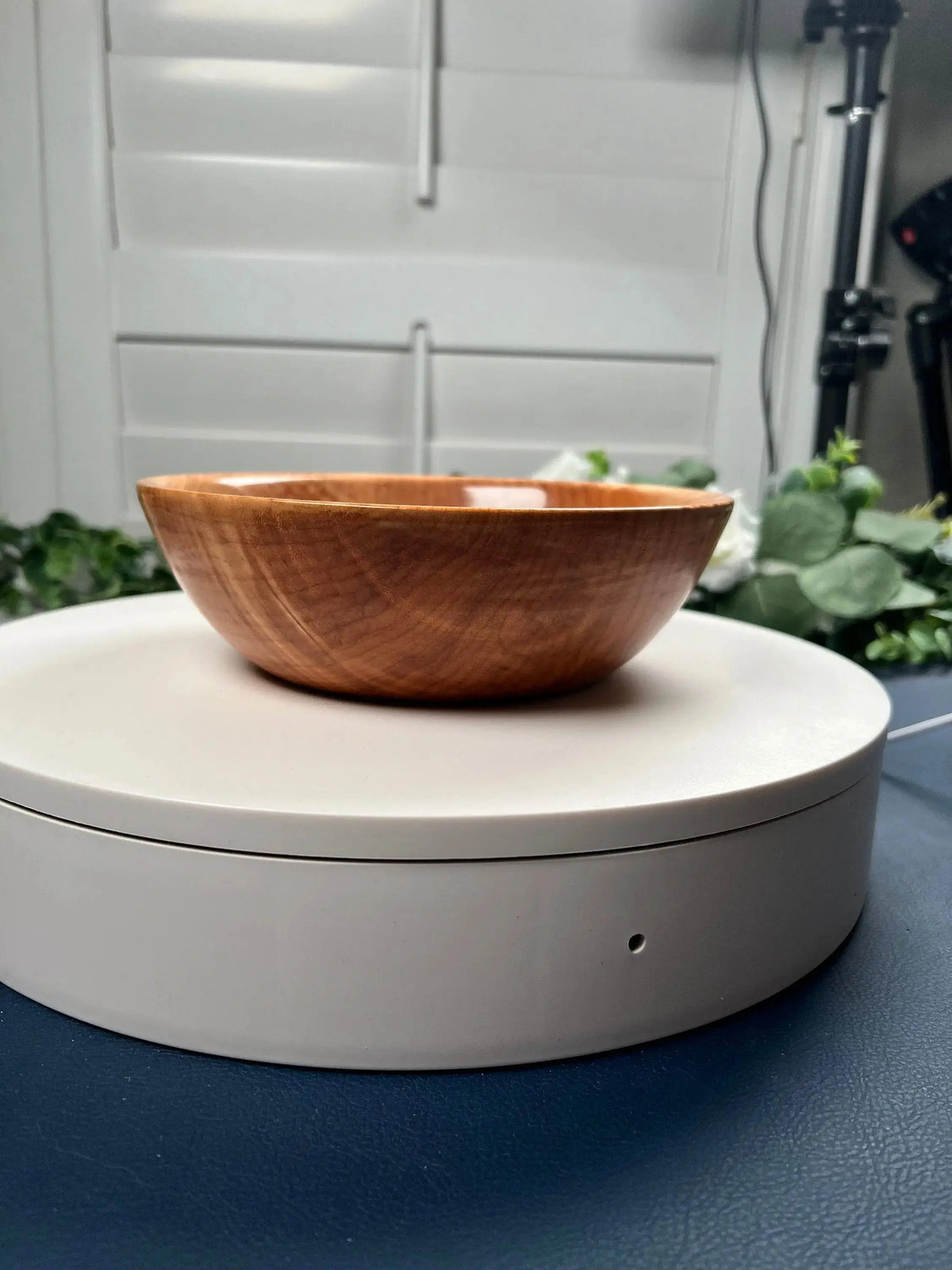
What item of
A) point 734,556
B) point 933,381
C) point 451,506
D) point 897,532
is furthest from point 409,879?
point 933,381

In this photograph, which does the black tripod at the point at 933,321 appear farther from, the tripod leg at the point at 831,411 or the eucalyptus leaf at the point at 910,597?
the eucalyptus leaf at the point at 910,597

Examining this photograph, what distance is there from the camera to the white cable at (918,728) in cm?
80

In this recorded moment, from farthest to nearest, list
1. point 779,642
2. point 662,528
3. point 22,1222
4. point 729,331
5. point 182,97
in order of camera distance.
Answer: point 729,331 < point 182,97 < point 779,642 < point 662,528 < point 22,1222

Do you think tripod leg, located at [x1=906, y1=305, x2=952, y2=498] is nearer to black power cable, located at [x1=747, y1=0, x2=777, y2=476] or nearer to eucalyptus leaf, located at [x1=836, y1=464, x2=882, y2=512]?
black power cable, located at [x1=747, y1=0, x2=777, y2=476]

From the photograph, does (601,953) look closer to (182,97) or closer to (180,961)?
(180,961)

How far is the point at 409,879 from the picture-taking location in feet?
1.22

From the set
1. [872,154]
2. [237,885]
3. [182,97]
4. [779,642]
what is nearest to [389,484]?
[779,642]

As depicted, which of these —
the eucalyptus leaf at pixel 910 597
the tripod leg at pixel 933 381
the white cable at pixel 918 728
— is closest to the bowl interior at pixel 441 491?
the white cable at pixel 918 728

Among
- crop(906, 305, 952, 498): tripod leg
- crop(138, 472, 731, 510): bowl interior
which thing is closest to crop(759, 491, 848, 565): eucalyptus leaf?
crop(138, 472, 731, 510): bowl interior

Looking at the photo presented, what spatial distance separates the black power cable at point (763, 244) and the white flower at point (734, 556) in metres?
1.07

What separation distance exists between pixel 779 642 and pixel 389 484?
0.28m

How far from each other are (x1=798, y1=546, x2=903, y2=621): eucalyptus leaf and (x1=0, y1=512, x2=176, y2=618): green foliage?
2.24 feet

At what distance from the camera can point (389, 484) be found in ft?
2.32

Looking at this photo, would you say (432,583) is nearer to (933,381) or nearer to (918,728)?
(918,728)
